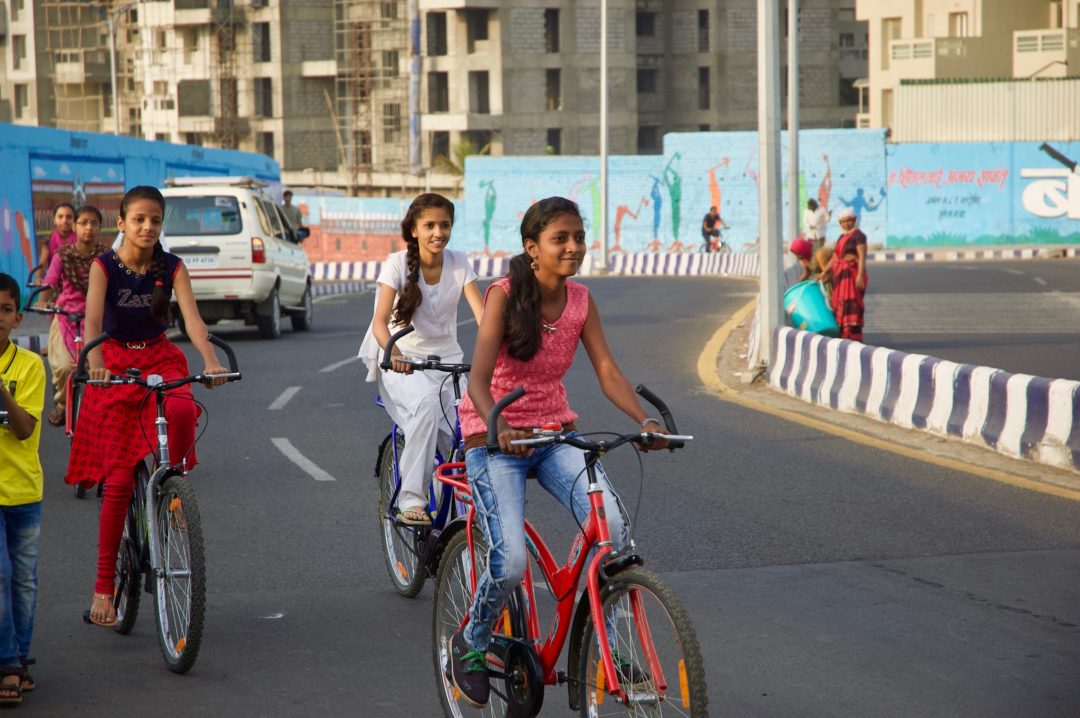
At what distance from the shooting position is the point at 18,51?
9756 centimetres

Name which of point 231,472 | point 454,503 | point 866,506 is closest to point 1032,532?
point 866,506

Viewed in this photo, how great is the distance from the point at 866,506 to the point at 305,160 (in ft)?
278

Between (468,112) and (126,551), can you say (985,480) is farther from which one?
(468,112)

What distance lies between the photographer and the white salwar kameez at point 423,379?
680cm

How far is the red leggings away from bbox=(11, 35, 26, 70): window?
322 ft

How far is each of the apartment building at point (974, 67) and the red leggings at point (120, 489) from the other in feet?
193

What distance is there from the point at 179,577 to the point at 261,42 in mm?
88681

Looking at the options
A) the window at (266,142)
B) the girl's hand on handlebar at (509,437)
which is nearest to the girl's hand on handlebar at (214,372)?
the girl's hand on handlebar at (509,437)

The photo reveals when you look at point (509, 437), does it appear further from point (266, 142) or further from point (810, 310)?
point (266, 142)

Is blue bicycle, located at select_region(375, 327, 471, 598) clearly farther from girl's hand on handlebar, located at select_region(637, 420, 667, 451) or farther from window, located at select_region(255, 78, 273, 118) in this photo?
window, located at select_region(255, 78, 273, 118)

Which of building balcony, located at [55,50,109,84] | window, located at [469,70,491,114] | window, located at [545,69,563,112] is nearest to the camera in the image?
window, located at [469,70,491,114]

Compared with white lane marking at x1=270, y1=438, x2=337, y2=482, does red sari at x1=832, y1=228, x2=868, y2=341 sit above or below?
above

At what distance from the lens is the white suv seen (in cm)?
2059

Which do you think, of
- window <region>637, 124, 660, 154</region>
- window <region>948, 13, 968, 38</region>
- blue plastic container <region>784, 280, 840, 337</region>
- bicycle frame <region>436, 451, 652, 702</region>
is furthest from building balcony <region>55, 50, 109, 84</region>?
bicycle frame <region>436, 451, 652, 702</region>
